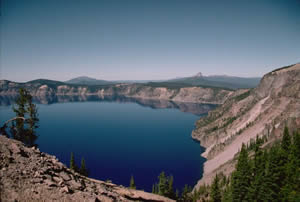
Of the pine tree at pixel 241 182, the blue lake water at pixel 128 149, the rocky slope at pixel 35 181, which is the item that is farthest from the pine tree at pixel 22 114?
the blue lake water at pixel 128 149

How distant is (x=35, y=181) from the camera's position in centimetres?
1362

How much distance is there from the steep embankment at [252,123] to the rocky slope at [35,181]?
73879mm

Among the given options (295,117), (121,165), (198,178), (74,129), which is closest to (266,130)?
(295,117)

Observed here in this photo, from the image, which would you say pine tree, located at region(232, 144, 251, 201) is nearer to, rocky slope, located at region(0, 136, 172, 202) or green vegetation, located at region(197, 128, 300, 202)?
green vegetation, located at region(197, 128, 300, 202)

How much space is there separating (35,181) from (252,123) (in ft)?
421

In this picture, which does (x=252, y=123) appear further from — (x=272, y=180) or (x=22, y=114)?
(x=22, y=114)

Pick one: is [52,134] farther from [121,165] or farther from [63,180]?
[63,180]

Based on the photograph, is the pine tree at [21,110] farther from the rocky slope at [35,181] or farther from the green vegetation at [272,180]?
the green vegetation at [272,180]

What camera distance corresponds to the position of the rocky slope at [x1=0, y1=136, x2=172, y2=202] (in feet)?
40.6

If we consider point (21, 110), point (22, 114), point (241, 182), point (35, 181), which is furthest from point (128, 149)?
point (35, 181)

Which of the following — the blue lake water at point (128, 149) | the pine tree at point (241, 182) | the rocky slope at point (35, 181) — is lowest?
the blue lake water at point (128, 149)

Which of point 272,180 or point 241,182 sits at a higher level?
point 272,180

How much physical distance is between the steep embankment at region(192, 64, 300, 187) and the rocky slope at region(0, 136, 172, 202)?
7388cm

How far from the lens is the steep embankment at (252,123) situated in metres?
86.7
